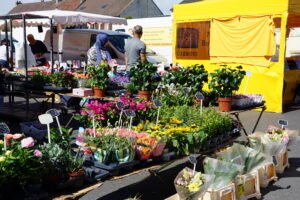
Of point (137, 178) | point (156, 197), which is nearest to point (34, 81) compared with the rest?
point (137, 178)

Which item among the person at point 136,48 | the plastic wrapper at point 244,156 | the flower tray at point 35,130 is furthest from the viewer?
the person at point 136,48

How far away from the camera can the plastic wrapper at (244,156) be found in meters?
3.93

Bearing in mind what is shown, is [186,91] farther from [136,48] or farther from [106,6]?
[106,6]

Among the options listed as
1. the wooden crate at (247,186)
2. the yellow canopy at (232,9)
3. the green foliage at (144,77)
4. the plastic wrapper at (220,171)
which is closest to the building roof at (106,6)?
the yellow canopy at (232,9)

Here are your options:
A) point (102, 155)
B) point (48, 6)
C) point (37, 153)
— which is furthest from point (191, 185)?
point (48, 6)

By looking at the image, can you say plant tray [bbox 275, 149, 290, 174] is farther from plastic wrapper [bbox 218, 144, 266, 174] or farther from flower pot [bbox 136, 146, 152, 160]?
flower pot [bbox 136, 146, 152, 160]

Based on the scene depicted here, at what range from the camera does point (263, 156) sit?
4160mm

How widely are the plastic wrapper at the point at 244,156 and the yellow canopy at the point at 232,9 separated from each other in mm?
5032

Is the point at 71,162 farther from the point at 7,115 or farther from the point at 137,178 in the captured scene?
the point at 7,115

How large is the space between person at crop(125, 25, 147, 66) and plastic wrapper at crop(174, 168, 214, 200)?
3.29 meters

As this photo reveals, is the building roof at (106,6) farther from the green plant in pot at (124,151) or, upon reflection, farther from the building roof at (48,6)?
the green plant in pot at (124,151)

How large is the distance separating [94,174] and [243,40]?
23.9ft

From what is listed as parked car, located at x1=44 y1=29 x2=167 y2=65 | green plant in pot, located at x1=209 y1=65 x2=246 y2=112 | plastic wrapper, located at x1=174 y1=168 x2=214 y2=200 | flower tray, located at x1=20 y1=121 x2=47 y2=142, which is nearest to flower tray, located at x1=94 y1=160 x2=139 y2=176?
plastic wrapper, located at x1=174 y1=168 x2=214 y2=200

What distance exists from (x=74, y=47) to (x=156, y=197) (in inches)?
501
